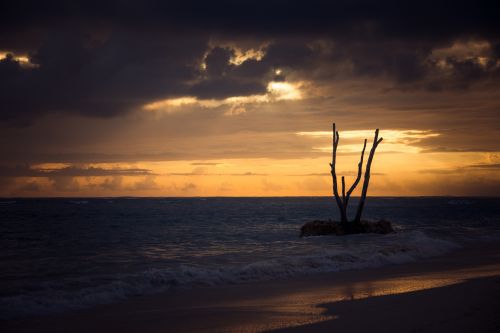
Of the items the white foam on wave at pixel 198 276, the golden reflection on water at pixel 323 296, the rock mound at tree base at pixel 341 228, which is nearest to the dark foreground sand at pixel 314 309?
the golden reflection on water at pixel 323 296

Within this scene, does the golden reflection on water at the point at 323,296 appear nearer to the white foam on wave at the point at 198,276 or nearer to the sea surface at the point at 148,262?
the white foam on wave at the point at 198,276

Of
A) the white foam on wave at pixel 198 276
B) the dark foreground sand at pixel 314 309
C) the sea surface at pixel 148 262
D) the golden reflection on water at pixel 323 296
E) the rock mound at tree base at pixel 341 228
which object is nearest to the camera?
the dark foreground sand at pixel 314 309

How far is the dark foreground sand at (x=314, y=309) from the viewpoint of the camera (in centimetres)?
883

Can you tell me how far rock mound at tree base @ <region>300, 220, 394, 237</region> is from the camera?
105 ft

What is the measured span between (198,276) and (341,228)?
18.2m

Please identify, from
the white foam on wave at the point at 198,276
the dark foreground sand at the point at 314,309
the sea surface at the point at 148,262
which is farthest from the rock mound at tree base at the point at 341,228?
the dark foreground sand at the point at 314,309

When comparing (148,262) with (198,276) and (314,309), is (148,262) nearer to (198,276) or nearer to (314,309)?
(198,276)

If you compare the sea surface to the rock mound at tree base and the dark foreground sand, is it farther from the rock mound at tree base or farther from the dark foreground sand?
the rock mound at tree base

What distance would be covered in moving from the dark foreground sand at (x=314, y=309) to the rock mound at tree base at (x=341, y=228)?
1660 cm

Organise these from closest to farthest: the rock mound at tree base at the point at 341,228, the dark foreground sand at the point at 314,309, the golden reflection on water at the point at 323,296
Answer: the dark foreground sand at the point at 314,309, the golden reflection on water at the point at 323,296, the rock mound at tree base at the point at 341,228

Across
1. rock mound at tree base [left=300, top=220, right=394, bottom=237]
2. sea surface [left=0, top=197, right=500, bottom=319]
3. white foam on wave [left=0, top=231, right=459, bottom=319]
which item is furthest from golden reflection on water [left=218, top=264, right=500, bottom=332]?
rock mound at tree base [left=300, top=220, right=394, bottom=237]

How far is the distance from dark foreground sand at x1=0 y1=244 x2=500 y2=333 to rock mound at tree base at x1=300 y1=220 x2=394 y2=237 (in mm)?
16603

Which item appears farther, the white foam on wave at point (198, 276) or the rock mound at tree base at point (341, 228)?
the rock mound at tree base at point (341, 228)

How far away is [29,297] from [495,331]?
34.0 ft
